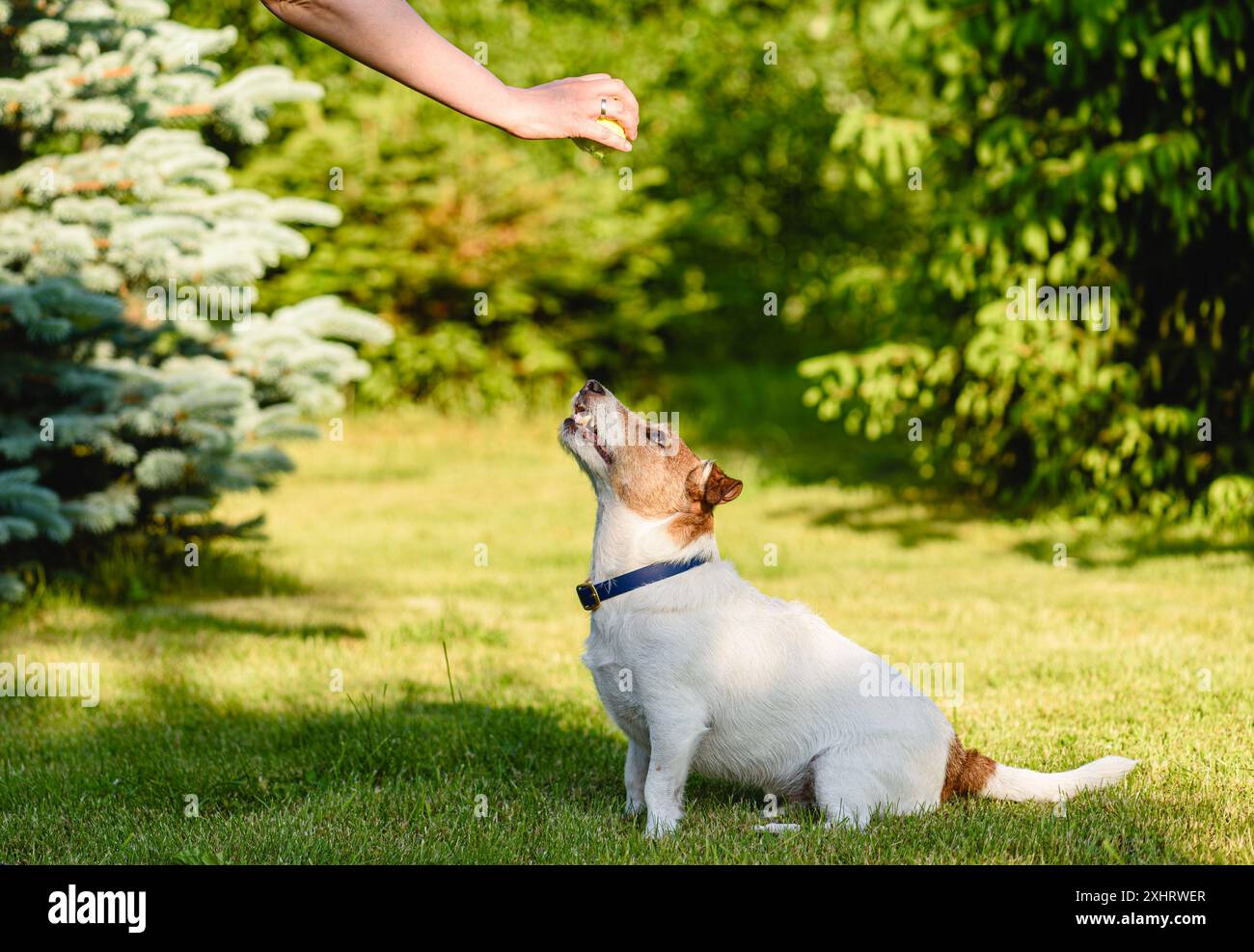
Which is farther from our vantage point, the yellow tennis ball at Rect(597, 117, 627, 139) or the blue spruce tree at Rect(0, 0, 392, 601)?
the blue spruce tree at Rect(0, 0, 392, 601)

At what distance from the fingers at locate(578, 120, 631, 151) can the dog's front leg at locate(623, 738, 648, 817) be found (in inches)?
74.9

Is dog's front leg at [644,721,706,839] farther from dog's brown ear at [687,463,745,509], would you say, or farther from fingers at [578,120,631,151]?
fingers at [578,120,631,151]

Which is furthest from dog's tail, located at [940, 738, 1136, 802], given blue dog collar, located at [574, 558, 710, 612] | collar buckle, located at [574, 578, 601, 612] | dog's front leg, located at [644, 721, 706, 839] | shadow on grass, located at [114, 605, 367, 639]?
shadow on grass, located at [114, 605, 367, 639]

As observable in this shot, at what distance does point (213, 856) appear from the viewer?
11.6 ft

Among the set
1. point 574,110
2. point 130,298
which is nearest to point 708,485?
point 574,110

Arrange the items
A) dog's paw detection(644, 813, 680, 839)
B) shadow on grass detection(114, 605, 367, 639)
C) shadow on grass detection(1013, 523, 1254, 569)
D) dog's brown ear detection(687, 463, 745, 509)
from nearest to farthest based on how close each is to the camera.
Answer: dog's paw detection(644, 813, 680, 839) < dog's brown ear detection(687, 463, 745, 509) < shadow on grass detection(114, 605, 367, 639) < shadow on grass detection(1013, 523, 1254, 569)

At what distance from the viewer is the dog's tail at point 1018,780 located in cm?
395

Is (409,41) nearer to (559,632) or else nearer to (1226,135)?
(559,632)

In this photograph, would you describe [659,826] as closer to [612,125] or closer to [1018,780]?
[1018,780]

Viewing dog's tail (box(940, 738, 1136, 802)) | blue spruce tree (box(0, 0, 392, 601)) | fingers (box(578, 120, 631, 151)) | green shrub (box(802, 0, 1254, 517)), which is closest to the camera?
fingers (box(578, 120, 631, 151))

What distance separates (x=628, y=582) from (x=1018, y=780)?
131cm

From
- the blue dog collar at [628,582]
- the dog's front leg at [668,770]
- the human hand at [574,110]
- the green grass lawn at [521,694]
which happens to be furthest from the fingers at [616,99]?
the green grass lawn at [521,694]

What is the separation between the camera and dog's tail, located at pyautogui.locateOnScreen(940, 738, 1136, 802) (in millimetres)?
3947

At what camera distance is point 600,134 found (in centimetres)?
279
